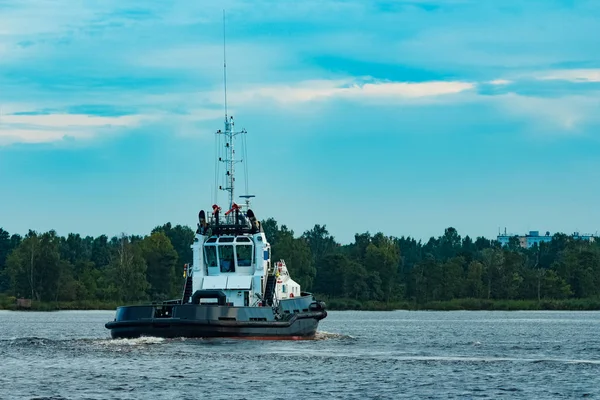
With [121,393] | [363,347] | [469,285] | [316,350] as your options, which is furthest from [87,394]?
[469,285]

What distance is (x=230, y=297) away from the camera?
68.5m

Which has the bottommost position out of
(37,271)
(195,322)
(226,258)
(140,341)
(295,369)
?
(295,369)

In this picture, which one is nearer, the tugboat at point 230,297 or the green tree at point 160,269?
the tugboat at point 230,297

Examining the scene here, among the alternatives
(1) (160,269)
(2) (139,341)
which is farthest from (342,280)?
(2) (139,341)

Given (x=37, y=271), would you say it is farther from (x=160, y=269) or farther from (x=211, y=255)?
(x=211, y=255)

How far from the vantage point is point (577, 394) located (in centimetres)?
4450

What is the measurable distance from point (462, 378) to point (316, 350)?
14.6 m

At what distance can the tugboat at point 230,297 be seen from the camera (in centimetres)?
6172

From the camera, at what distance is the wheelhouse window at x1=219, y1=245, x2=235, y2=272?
70250mm

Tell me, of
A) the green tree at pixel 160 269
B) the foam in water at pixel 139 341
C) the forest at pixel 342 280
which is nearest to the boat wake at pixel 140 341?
the foam in water at pixel 139 341

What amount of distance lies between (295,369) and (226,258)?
62.1 ft

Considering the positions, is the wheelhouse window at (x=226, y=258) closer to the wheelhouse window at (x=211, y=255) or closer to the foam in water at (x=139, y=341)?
the wheelhouse window at (x=211, y=255)

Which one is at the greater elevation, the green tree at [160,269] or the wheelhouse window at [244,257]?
the green tree at [160,269]

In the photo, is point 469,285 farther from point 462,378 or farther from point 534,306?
point 462,378
